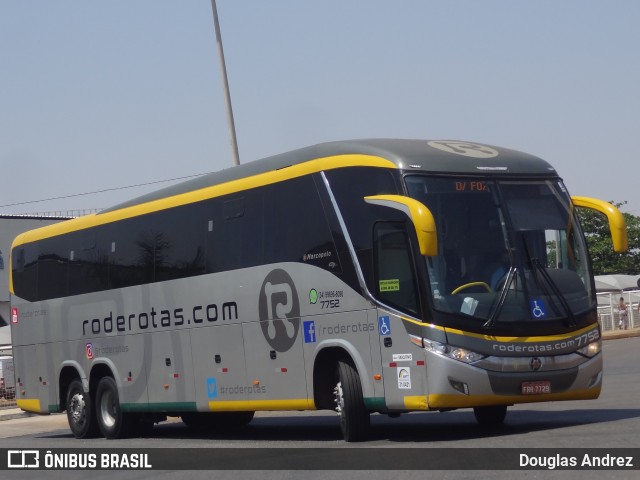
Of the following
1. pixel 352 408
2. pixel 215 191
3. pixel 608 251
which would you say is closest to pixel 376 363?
pixel 352 408

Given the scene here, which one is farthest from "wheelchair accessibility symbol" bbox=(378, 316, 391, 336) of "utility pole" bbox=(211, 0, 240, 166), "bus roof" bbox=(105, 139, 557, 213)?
"utility pole" bbox=(211, 0, 240, 166)

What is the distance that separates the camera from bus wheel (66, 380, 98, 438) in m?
20.5

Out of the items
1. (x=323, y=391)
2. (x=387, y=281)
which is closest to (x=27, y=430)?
(x=323, y=391)

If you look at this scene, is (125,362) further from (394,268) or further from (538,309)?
(538,309)

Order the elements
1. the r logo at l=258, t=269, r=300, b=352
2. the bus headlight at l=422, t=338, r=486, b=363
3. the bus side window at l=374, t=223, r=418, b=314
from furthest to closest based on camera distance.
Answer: the r logo at l=258, t=269, r=300, b=352 → the bus side window at l=374, t=223, r=418, b=314 → the bus headlight at l=422, t=338, r=486, b=363

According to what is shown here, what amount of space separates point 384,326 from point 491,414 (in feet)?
9.02

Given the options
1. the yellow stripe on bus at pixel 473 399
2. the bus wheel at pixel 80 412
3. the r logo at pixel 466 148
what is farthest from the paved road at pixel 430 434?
the r logo at pixel 466 148

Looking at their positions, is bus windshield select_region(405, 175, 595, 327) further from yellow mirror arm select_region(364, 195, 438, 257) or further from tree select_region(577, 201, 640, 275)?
tree select_region(577, 201, 640, 275)

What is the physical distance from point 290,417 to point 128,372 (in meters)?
4.09

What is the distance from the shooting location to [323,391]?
49.1 ft

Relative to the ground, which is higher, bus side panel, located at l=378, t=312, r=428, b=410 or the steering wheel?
the steering wheel

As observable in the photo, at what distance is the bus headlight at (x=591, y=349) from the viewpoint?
548 inches

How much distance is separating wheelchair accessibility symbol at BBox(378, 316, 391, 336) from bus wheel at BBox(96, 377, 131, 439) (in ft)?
24.2

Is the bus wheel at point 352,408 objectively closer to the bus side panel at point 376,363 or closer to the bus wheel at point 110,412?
the bus side panel at point 376,363
